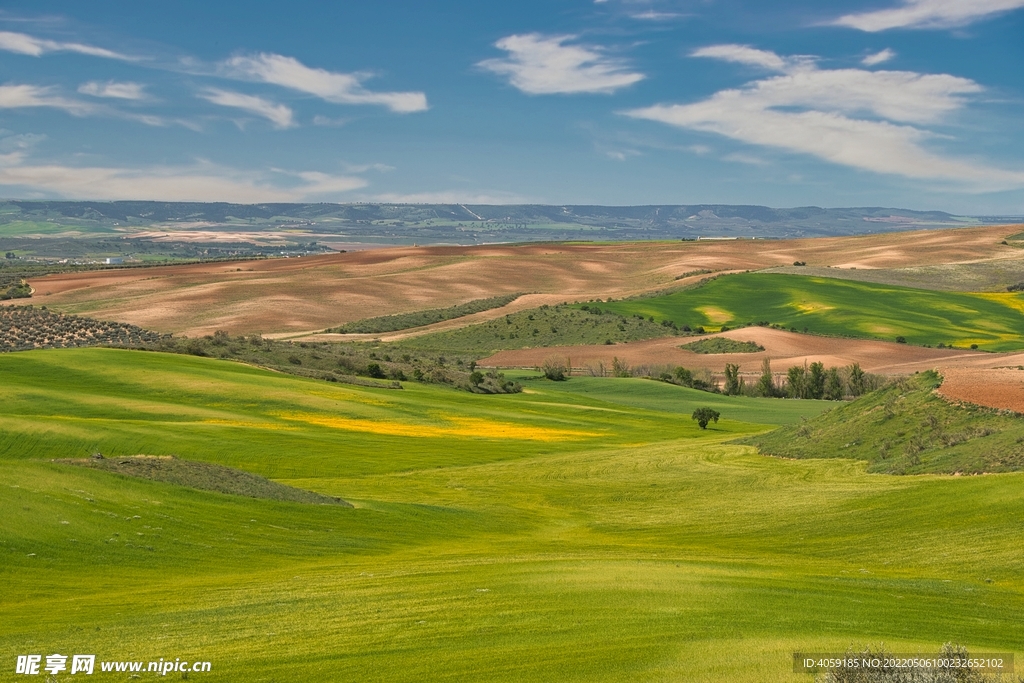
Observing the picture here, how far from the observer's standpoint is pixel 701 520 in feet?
106

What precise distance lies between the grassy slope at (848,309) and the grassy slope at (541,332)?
22.1ft

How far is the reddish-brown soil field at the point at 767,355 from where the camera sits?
91.6m

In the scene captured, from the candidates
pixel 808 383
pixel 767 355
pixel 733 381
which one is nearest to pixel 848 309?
pixel 767 355

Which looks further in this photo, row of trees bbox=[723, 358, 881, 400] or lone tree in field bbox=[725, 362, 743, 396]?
lone tree in field bbox=[725, 362, 743, 396]

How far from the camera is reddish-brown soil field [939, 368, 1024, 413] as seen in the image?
37.3 metres

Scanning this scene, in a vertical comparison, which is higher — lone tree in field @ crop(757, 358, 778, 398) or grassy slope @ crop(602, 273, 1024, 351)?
grassy slope @ crop(602, 273, 1024, 351)

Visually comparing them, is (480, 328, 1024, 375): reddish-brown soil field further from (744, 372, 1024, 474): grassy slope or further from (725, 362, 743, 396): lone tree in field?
(744, 372, 1024, 474): grassy slope

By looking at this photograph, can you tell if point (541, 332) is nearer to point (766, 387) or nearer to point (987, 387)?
point (766, 387)

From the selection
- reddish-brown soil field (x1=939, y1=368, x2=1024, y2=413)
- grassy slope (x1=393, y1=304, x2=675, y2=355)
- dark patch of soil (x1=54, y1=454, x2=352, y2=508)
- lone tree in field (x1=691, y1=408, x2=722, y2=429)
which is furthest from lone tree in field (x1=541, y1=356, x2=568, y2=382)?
dark patch of soil (x1=54, y1=454, x2=352, y2=508)

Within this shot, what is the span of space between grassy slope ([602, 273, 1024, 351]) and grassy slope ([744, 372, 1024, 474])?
63.6 meters

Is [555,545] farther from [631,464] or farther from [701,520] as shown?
[631,464]

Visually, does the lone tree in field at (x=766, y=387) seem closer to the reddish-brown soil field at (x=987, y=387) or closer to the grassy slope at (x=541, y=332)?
the grassy slope at (x=541, y=332)

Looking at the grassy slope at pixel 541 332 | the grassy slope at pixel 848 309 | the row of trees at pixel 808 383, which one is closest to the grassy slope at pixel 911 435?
the row of trees at pixel 808 383

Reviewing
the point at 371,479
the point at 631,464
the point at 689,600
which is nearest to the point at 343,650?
the point at 689,600
